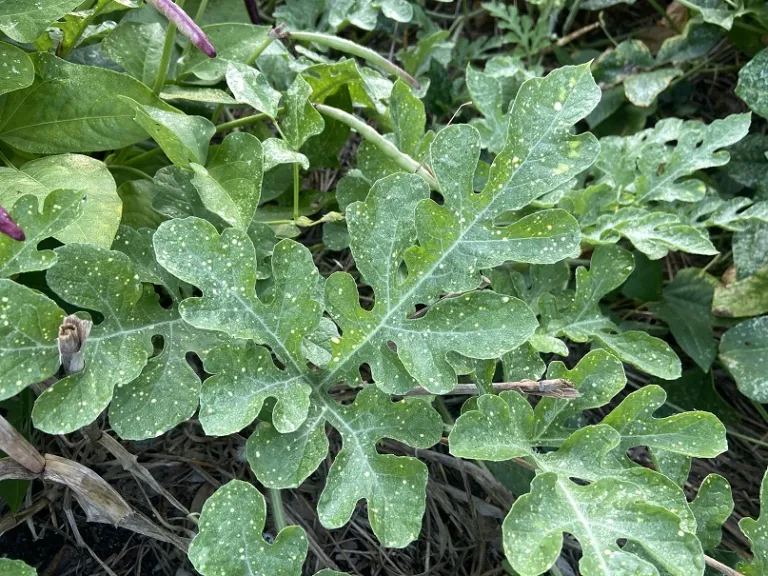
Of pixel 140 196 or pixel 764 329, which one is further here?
pixel 764 329

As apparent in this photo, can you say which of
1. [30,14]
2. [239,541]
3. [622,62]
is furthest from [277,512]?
[622,62]

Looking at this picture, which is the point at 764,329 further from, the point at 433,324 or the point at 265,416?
the point at 265,416

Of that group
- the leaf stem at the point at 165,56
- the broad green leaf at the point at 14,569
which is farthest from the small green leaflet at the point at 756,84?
the broad green leaf at the point at 14,569

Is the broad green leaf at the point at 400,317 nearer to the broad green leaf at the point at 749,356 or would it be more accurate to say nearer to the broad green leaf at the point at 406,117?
the broad green leaf at the point at 406,117

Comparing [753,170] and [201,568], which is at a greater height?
[753,170]

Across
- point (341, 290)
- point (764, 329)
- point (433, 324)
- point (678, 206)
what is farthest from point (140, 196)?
point (764, 329)

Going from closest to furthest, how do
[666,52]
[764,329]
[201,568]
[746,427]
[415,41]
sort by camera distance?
[201,568] → [764,329] → [746,427] → [666,52] → [415,41]

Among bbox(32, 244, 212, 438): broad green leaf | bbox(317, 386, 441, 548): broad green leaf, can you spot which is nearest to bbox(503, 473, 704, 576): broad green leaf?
bbox(317, 386, 441, 548): broad green leaf
